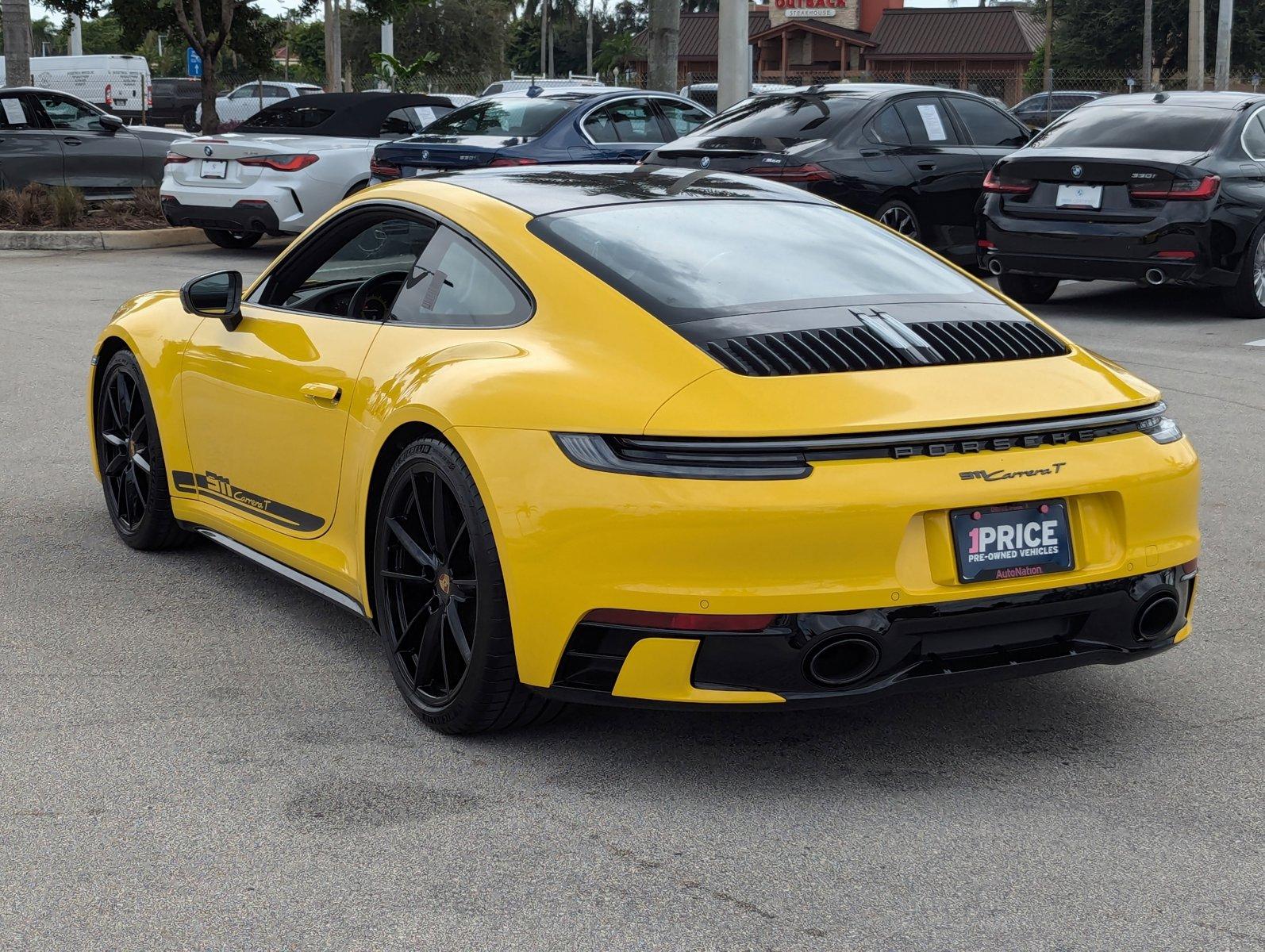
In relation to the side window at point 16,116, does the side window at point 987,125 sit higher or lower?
lower

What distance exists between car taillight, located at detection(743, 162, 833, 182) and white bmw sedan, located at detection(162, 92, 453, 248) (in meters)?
4.81

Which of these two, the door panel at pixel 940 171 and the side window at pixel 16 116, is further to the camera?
the side window at pixel 16 116

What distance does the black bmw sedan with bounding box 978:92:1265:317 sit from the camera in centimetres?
1107

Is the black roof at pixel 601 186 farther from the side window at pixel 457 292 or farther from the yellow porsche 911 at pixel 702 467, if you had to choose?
the side window at pixel 457 292

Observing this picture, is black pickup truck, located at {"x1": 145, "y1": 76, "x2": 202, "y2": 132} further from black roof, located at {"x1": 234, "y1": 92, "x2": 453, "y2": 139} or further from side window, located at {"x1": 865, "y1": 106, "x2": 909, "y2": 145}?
side window, located at {"x1": 865, "y1": 106, "x2": 909, "y2": 145}

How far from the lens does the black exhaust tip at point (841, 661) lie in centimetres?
346

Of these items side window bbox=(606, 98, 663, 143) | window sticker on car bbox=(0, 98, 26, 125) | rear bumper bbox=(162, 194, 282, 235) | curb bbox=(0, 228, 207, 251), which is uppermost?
window sticker on car bbox=(0, 98, 26, 125)

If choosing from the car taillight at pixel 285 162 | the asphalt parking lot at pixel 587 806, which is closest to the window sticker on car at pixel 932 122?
the car taillight at pixel 285 162

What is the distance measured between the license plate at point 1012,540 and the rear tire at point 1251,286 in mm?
8560

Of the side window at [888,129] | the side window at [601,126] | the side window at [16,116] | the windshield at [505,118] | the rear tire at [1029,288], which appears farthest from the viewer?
the side window at [16,116]

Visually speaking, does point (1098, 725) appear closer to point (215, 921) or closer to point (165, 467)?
point (215, 921)

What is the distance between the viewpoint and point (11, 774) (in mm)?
3781

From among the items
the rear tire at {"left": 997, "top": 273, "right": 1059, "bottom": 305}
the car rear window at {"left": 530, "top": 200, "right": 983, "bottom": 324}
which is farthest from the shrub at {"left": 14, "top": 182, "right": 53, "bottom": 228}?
the car rear window at {"left": 530, "top": 200, "right": 983, "bottom": 324}

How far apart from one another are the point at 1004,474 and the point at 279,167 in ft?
41.6
